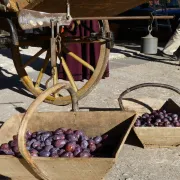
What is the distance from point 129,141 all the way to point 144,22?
7934mm

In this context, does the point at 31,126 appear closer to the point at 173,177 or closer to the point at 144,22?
the point at 173,177

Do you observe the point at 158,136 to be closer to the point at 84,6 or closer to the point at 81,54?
the point at 84,6

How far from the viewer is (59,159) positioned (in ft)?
6.33

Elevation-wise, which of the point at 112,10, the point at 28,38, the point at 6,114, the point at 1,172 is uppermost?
the point at 112,10

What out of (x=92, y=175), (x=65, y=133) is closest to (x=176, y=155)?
(x=65, y=133)

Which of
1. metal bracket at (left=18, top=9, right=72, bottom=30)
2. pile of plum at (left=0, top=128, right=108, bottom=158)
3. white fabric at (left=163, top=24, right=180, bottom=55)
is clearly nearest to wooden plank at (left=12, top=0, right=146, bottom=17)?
metal bracket at (left=18, top=9, right=72, bottom=30)

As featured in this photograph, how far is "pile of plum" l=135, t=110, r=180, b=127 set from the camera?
326cm

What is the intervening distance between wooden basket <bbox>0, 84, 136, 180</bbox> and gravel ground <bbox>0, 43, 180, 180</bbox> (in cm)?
48

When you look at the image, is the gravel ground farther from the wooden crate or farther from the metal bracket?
the metal bracket

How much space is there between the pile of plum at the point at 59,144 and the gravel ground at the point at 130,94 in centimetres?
56

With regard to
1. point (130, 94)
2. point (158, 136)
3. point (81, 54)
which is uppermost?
point (81, 54)

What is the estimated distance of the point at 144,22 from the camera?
11.1m

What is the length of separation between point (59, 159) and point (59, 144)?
1.33ft

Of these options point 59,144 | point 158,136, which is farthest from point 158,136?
point 59,144
